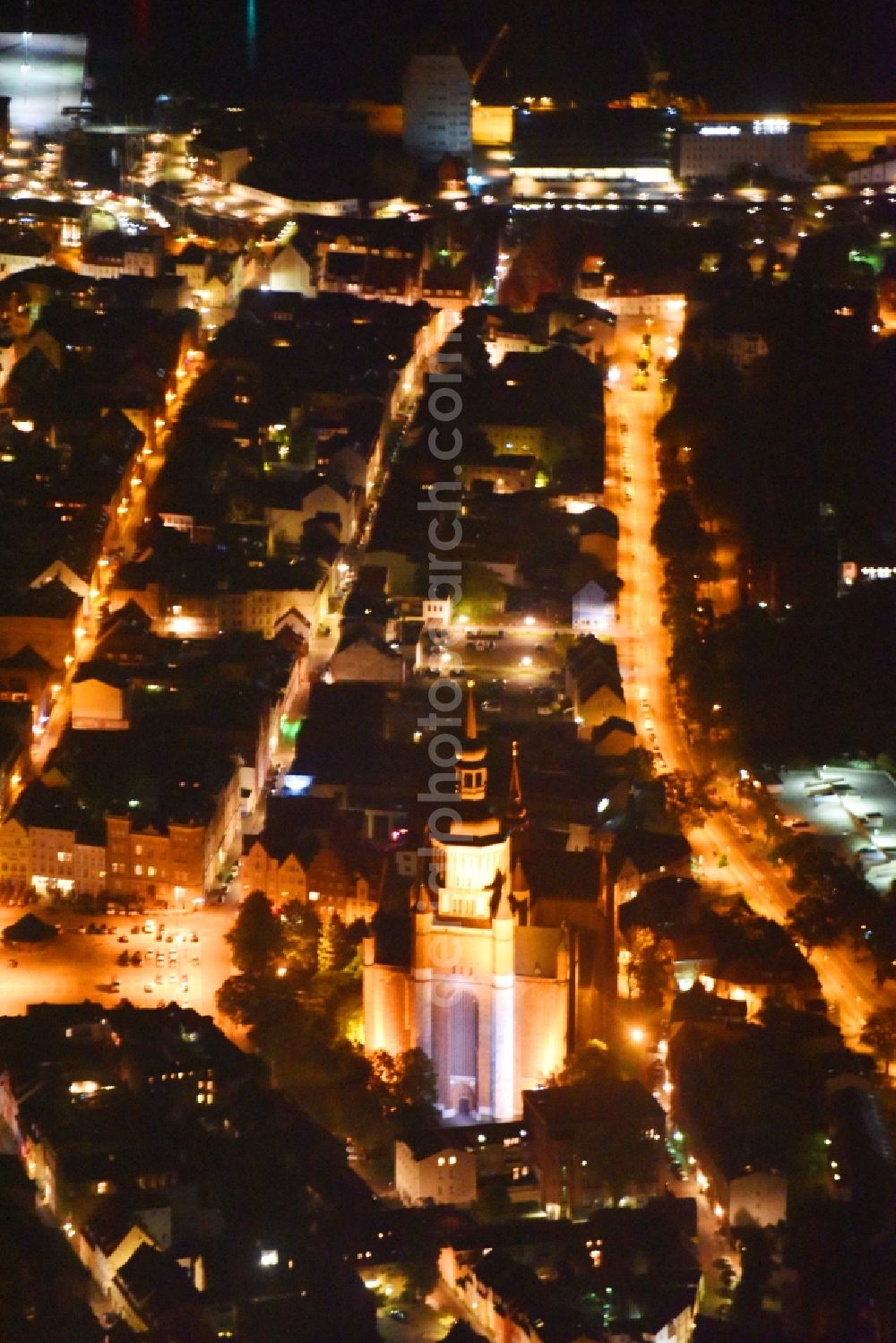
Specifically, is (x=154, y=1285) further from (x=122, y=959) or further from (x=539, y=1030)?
(x=122, y=959)

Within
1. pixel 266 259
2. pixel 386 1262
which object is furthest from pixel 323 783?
pixel 266 259

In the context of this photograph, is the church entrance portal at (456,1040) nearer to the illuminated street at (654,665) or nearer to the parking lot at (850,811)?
the illuminated street at (654,665)

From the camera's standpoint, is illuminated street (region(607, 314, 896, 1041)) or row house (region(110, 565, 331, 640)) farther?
row house (region(110, 565, 331, 640))

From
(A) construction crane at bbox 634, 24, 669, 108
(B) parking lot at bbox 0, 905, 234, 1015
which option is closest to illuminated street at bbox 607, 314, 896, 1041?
(B) parking lot at bbox 0, 905, 234, 1015

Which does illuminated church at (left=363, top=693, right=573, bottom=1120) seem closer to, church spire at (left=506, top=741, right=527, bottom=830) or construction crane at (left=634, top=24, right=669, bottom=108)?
church spire at (left=506, top=741, right=527, bottom=830)

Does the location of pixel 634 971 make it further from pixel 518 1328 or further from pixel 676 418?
pixel 676 418

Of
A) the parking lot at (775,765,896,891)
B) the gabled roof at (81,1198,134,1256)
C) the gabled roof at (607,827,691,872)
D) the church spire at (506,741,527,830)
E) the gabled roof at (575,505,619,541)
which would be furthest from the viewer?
the gabled roof at (575,505,619,541)

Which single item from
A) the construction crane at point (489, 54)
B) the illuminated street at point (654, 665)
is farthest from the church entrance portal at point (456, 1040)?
the construction crane at point (489, 54)

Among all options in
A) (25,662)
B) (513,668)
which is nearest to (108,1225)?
(25,662)
